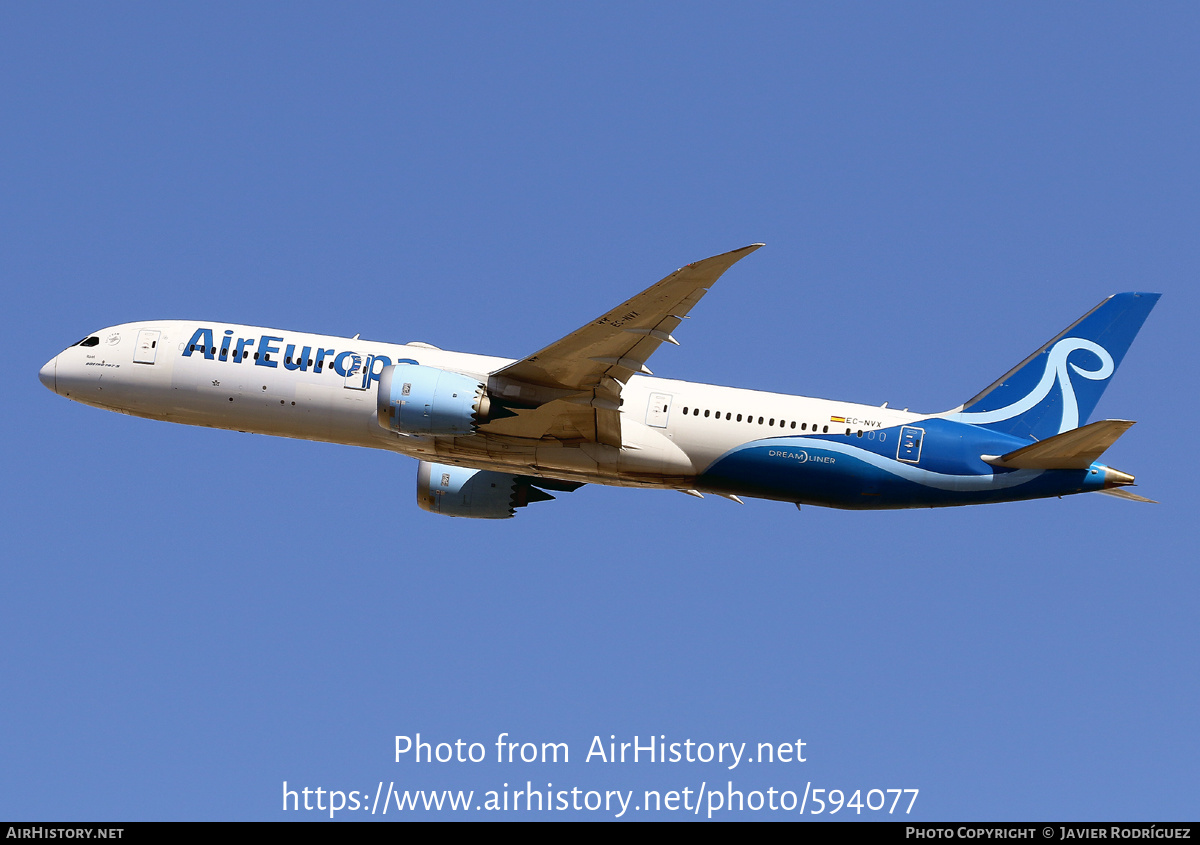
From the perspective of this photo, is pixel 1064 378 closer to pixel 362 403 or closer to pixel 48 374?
pixel 362 403

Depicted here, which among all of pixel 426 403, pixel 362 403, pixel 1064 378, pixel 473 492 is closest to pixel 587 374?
pixel 426 403

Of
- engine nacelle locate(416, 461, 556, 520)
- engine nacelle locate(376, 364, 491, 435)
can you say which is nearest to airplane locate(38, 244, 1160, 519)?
engine nacelle locate(376, 364, 491, 435)

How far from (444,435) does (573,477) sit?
14.1 ft

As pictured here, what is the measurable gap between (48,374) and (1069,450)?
97.4 ft

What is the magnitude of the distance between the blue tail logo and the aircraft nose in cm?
2680

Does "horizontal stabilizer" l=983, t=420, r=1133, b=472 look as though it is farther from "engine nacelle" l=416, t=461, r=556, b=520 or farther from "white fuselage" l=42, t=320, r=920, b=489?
"engine nacelle" l=416, t=461, r=556, b=520

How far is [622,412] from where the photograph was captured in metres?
34.2

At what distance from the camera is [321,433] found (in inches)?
1382

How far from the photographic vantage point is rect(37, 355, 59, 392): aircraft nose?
121ft

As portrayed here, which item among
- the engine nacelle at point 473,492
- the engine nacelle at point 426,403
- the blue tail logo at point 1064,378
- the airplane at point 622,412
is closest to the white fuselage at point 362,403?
the airplane at point 622,412
